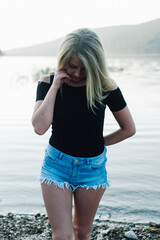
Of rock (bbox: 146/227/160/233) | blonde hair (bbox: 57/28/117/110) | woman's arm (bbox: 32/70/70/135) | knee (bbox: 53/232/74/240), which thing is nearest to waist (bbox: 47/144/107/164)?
woman's arm (bbox: 32/70/70/135)

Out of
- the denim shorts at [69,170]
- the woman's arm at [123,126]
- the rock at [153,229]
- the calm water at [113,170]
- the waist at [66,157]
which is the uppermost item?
the woman's arm at [123,126]

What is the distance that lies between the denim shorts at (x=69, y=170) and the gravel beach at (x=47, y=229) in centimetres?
160

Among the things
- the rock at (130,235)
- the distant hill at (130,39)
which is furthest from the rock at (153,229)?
the distant hill at (130,39)

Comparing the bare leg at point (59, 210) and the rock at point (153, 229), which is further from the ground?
the bare leg at point (59, 210)

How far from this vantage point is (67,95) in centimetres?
294

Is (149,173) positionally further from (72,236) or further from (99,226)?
(72,236)

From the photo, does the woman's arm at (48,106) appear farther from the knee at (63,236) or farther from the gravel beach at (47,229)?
the gravel beach at (47,229)

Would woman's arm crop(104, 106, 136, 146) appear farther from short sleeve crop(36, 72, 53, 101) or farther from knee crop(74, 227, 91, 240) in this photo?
knee crop(74, 227, 91, 240)

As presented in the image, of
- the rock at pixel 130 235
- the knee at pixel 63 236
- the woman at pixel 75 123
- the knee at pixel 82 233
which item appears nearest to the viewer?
the knee at pixel 63 236

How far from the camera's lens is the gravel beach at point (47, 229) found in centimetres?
429

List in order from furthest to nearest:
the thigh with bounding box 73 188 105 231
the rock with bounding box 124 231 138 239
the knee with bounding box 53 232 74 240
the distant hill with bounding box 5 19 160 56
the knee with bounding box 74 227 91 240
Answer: the distant hill with bounding box 5 19 160 56
the rock with bounding box 124 231 138 239
the knee with bounding box 74 227 91 240
the thigh with bounding box 73 188 105 231
the knee with bounding box 53 232 74 240

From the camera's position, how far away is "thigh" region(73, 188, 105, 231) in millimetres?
2955

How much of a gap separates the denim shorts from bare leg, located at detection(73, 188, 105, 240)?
0.19 ft

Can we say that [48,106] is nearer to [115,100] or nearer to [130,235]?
[115,100]
